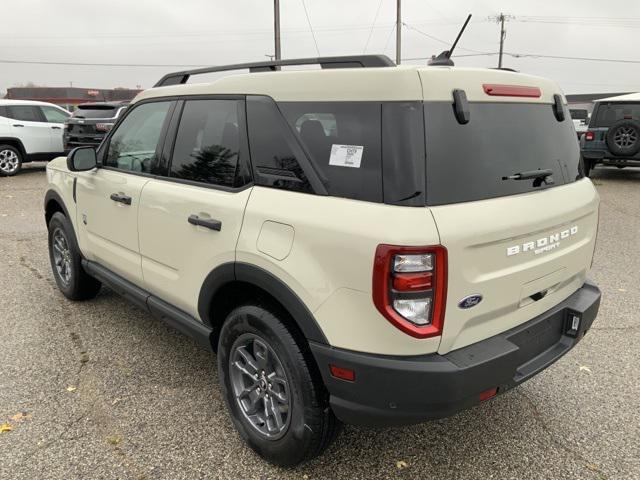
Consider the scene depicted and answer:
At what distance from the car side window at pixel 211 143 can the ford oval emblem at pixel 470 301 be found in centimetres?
117

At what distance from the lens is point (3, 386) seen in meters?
3.11

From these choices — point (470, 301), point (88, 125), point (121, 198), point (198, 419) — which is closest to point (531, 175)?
point (470, 301)

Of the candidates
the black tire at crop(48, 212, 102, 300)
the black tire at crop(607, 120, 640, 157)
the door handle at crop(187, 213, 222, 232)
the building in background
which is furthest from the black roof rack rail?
the building in background

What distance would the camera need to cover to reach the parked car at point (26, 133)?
469 inches

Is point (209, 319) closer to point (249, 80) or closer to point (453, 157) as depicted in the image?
point (249, 80)

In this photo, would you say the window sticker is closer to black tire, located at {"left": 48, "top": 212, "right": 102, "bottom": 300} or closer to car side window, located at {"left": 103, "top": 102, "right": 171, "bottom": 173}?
car side window, located at {"left": 103, "top": 102, "right": 171, "bottom": 173}

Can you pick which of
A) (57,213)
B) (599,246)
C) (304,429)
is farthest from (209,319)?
(599,246)

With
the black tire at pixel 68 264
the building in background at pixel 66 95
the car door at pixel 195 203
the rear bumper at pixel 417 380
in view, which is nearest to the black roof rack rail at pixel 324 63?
the car door at pixel 195 203

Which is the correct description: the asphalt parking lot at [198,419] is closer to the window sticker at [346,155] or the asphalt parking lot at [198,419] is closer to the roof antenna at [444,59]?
the window sticker at [346,155]

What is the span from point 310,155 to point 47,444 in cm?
197

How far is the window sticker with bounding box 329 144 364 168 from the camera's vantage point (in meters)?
2.00

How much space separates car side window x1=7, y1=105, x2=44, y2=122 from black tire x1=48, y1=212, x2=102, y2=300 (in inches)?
362

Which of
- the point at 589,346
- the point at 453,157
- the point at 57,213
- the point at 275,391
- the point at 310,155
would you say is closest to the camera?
the point at 453,157

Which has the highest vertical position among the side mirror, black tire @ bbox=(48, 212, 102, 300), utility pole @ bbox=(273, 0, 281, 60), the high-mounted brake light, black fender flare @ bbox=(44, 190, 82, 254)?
utility pole @ bbox=(273, 0, 281, 60)
